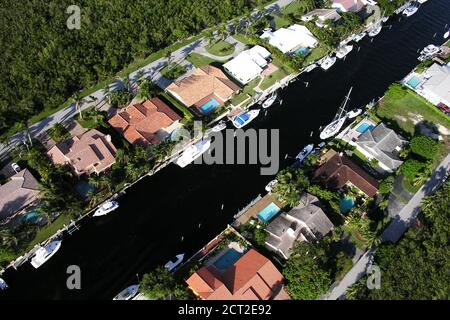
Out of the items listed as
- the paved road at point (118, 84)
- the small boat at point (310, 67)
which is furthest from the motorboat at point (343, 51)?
the paved road at point (118, 84)

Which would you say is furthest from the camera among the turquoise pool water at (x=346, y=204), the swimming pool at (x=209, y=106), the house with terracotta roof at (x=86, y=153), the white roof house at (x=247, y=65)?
the white roof house at (x=247, y=65)

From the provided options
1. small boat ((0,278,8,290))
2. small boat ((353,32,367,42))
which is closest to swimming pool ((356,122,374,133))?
small boat ((353,32,367,42))

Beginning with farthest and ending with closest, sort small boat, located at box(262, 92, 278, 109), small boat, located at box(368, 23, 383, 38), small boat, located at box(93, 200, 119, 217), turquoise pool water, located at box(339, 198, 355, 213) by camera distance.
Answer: small boat, located at box(368, 23, 383, 38) < small boat, located at box(262, 92, 278, 109) < turquoise pool water, located at box(339, 198, 355, 213) < small boat, located at box(93, 200, 119, 217)

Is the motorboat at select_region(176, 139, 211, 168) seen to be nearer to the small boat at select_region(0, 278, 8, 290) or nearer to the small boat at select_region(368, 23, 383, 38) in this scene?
the small boat at select_region(0, 278, 8, 290)

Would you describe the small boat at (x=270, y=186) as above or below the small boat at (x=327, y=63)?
below

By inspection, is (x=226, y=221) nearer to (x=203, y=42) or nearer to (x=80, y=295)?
(x=80, y=295)

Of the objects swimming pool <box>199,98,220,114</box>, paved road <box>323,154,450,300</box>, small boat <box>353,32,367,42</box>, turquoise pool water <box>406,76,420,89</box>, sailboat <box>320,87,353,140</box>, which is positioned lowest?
paved road <box>323,154,450,300</box>

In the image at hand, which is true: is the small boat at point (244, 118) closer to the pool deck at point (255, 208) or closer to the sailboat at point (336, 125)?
the sailboat at point (336, 125)
